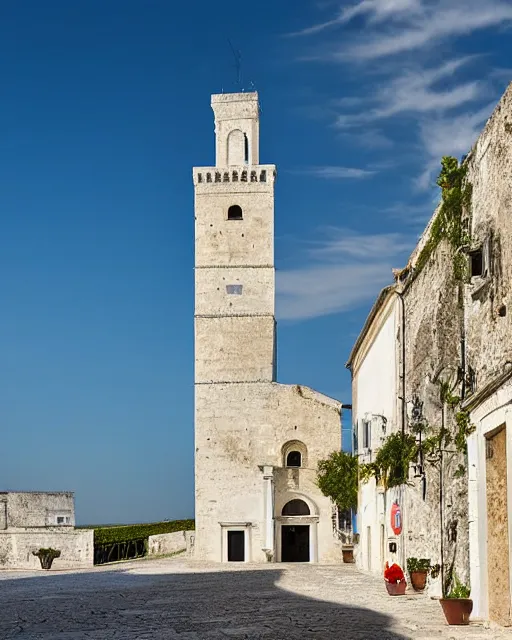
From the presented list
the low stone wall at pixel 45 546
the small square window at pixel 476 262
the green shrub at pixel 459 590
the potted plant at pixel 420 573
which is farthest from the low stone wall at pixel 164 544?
the small square window at pixel 476 262

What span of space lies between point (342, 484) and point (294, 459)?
11.1ft

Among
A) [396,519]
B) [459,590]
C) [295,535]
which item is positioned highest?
[396,519]

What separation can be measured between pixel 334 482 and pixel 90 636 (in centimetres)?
2687

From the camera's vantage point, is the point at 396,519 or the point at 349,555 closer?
the point at 396,519

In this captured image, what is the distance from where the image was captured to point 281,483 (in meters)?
41.2

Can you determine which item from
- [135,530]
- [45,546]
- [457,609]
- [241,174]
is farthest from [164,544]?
[457,609]

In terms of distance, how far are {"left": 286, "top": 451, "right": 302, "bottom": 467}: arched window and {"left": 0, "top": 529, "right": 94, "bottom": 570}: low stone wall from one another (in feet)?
30.1

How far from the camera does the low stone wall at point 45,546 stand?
41.6 m

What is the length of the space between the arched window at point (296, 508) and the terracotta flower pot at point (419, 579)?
21.4 meters

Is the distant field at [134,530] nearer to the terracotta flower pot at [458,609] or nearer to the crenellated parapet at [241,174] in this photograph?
the crenellated parapet at [241,174]

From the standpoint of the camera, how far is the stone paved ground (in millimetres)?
13414

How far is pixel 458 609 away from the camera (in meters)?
13.7

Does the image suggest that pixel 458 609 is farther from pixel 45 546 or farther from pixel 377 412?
pixel 45 546

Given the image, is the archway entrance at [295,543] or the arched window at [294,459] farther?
the arched window at [294,459]
